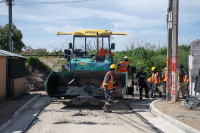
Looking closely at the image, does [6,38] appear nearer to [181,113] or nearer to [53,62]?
[53,62]

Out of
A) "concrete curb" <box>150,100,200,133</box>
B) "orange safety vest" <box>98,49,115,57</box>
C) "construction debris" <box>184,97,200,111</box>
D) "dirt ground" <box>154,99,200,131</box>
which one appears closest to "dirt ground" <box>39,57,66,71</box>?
"orange safety vest" <box>98,49,115,57</box>

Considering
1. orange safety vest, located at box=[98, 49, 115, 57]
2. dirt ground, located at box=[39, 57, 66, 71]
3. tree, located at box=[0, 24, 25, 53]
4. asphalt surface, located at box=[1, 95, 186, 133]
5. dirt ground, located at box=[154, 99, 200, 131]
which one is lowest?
asphalt surface, located at box=[1, 95, 186, 133]

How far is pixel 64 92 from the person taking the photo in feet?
31.4

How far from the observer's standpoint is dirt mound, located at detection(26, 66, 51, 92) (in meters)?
17.2

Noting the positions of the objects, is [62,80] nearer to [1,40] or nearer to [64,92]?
[64,92]

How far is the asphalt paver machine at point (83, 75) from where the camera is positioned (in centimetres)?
902

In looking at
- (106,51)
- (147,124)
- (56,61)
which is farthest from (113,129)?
(56,61)

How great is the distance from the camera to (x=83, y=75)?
1007cm

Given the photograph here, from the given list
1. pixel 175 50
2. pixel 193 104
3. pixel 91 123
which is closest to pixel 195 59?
pixel 175 50

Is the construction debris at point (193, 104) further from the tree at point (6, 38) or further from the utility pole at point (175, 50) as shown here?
the tree at point (6, 38)

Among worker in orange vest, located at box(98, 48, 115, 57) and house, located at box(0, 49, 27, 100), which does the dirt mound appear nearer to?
house, located at box(0, 49, 27, 100)

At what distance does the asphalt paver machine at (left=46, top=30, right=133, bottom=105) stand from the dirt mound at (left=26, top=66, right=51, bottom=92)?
7.29 metres

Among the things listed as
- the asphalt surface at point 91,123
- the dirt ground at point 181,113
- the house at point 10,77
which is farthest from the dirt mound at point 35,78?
the dirt ground at point 181,113

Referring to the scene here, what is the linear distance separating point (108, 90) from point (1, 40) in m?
11.9
